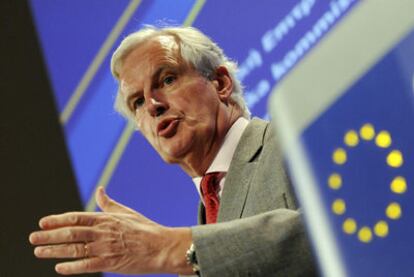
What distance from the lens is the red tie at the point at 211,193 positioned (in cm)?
120

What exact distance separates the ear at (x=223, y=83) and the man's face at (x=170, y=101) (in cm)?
1

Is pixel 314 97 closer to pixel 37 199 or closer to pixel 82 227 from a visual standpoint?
pixel 82 227

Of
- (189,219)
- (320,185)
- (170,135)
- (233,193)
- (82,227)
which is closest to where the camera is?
(320,185)

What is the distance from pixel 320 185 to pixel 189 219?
1.53 meters

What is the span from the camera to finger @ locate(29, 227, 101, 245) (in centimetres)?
77

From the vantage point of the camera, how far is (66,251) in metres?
0.79

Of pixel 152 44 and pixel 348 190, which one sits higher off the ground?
pixel 152 44

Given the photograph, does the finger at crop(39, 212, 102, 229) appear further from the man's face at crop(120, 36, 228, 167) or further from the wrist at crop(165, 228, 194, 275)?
the man's face at crop(120, 36, 228, 167)

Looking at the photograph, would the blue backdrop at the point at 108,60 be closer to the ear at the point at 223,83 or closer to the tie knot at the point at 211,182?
the ear at the point at 223,83

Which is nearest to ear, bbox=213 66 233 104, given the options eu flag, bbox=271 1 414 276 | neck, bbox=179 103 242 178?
neck, bbox=179 103 242 178

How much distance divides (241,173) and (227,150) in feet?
0.46

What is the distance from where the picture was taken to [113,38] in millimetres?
1798

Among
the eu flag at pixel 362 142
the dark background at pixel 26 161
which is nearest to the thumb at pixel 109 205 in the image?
the eu flag at pixel 362 142

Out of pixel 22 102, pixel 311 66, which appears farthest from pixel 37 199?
pixel 311 66
